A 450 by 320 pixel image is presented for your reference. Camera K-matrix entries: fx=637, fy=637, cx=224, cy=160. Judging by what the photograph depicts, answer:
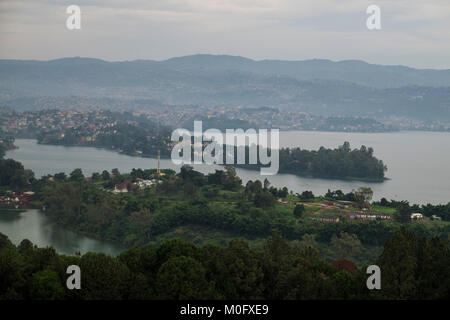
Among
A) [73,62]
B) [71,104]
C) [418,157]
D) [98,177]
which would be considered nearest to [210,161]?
[98,177]

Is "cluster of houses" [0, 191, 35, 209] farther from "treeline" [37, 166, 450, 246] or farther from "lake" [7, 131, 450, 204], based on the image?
"lake" [7, 131, 450, 204]

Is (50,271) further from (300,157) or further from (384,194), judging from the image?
(300,157)

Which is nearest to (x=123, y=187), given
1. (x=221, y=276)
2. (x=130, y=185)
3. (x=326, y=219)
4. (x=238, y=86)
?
(x=130, y=185)

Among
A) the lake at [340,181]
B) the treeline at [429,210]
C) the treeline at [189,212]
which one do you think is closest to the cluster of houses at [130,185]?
the treeline at [189,212]

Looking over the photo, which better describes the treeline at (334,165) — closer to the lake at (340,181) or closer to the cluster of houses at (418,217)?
the lake at (340,181)

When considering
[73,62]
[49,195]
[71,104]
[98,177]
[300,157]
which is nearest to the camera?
[49,195]
